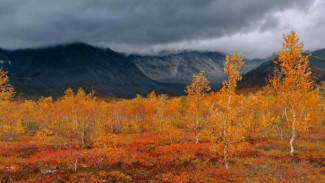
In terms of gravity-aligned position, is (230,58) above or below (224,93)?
above

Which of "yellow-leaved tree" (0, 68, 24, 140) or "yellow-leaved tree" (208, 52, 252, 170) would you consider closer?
"yellow-leaved tree" (208, 52, 252, 170)

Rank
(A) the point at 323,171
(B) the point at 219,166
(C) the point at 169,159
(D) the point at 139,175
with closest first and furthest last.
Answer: (A) the point at 323,171 < (D) the point at 139,175 < (B) the point at 219,166 < (C) the point at 169,159

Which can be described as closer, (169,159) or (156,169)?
(156,169)

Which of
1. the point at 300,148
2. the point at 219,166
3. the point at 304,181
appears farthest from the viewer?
the point at 300,148

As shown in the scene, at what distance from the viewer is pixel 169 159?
22922mm

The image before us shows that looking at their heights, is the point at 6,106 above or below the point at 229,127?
above

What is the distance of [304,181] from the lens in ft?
46.3

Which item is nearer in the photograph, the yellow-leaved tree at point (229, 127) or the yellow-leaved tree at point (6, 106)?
the yellow-leaved tree at point (229, 127)

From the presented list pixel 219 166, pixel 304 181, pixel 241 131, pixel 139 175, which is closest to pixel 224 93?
pixel 241 131

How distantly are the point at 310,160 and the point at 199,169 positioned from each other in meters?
12.5

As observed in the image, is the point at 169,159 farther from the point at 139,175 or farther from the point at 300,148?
the point at 300,148

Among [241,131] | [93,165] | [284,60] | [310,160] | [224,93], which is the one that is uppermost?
[284,60]

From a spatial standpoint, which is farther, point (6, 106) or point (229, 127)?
point (6, 106)

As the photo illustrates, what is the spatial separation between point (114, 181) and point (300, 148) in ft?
82.4
